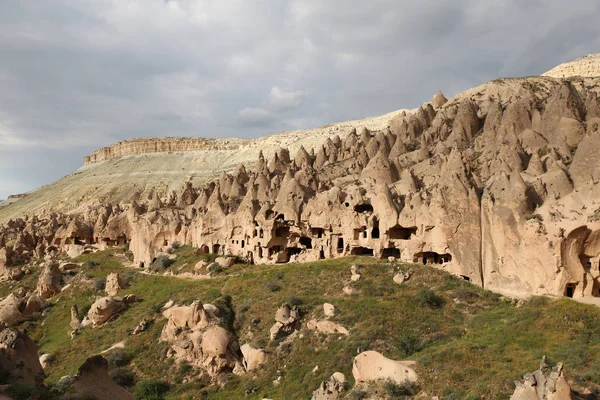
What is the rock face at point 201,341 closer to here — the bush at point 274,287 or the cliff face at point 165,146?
the bush at point 274,287

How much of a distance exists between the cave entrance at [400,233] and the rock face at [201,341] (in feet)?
55.3

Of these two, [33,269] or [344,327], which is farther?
[33,269]

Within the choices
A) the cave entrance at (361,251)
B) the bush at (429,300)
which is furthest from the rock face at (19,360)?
the cave entrance at (361,251)

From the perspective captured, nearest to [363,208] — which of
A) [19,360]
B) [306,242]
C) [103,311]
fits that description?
[306,242]

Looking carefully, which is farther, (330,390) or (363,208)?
(363,208)

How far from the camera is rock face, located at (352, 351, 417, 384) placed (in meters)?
22.0

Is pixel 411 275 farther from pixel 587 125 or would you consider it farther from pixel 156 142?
pixel 156 142

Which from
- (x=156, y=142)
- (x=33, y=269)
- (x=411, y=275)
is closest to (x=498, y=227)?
(x=411, y=275)

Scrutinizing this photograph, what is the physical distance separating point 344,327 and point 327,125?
429 feet

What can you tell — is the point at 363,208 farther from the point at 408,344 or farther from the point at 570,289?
the point at 570,289

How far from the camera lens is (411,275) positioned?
115ft

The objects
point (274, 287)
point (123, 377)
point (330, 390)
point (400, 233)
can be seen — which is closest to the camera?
point (330, 390)

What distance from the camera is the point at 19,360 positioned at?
1564 cm

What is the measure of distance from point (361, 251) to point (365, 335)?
51.8ft
